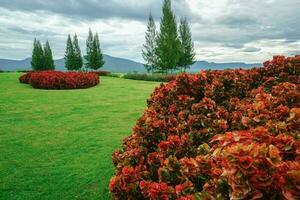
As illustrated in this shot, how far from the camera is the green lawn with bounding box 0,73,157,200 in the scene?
5398mm

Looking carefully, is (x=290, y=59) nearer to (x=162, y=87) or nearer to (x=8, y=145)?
(x=162, y=87)

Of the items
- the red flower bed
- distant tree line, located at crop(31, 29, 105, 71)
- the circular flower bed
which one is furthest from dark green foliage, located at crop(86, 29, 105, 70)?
the red flower bed

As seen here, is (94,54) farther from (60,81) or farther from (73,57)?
(60,81)

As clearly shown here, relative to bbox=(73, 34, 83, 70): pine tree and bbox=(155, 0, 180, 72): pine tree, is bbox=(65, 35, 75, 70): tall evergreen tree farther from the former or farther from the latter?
bbox=(155, 0, 180, 72): pine tree

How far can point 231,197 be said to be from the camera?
70.2 inches

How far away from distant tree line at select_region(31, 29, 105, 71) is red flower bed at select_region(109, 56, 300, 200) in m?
67.3

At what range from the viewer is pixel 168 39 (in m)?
47.0

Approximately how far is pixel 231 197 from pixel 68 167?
16.2 ft

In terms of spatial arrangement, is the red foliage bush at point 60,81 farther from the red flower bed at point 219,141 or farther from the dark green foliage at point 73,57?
the dark green foliage at point 73,57

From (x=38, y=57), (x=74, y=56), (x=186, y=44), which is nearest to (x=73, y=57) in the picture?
(x=74, y=56)

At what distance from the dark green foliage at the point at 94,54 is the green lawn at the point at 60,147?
57.9 metres

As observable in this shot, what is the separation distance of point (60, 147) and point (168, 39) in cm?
4103

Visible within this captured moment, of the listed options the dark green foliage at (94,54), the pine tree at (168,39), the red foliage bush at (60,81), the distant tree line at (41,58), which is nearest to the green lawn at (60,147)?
the red foliage bush at (60,81)

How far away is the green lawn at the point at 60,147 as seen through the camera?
5.40m
